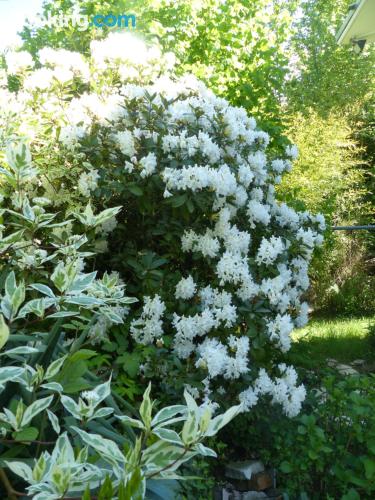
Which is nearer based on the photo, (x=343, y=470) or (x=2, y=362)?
(x=2, y=362)

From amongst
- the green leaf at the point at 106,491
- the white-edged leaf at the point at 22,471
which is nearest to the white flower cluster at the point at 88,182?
the white-edged leaf at the point at 22,471

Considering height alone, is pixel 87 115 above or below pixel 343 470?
above

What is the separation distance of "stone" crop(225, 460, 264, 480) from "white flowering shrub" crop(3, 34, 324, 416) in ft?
1.00

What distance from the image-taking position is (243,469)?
2.64 metres

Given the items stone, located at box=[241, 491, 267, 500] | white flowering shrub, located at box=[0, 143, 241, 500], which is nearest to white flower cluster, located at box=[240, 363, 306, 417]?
stone, located at box=[241, 491, 267, 500]

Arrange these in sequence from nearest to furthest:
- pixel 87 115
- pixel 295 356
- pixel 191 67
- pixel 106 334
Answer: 1. pixel 106 334
2. pixel 87 115
3. pixel 295 356
4. pixel 191 67

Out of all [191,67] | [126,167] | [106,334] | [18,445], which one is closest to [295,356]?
[106,334]

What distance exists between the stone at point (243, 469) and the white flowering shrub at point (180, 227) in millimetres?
305

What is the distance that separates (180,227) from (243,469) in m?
1.14

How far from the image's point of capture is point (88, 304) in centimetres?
149

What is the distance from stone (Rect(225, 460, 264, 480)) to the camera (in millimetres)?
2637

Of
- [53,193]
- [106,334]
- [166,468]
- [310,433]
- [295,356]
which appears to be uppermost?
[166,468]

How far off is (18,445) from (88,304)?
38cm

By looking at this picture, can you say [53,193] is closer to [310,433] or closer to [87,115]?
[87,115]
